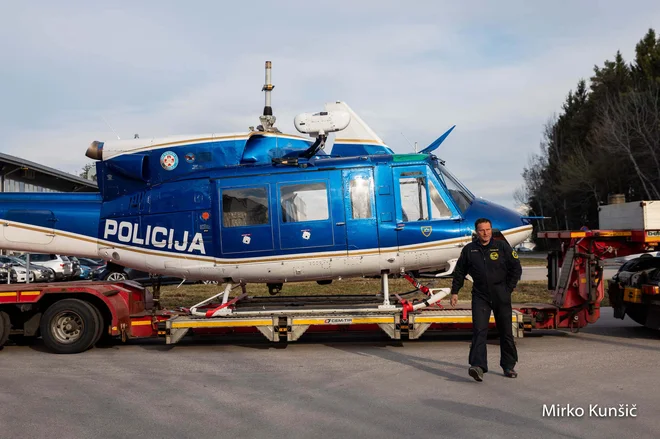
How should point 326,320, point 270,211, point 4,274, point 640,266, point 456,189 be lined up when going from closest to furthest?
point 326,320 → point 270,211 → point 456,189 → point 640,266 → point 4,274

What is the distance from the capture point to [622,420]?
5762mm

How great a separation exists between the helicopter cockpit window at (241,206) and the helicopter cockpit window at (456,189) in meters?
2.87

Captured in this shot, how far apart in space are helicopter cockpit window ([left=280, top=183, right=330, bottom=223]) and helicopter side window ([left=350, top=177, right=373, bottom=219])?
44 centimetres

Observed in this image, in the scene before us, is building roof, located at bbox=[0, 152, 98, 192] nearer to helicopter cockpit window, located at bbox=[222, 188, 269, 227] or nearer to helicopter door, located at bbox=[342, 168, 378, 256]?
helicopter cockpit window, located at bbox=[222, 188, 269, 227]

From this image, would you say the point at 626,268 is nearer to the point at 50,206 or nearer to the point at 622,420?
the point at 622,420

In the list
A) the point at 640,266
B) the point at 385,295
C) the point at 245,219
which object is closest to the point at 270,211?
the point at 245,219

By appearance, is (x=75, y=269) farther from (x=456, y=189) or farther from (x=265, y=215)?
(x=456, y=189)

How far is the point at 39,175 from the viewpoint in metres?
44.7

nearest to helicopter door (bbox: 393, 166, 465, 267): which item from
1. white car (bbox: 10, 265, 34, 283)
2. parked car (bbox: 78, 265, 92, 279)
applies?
white car (bbox: 10, 265, 34, 283)

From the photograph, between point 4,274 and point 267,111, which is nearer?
point 267,111

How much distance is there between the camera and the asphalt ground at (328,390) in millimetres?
5672

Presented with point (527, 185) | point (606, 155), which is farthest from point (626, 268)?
point (527, 185)

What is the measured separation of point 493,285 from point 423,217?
7.95ft

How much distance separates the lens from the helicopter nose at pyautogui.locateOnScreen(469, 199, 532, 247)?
9781 mm
